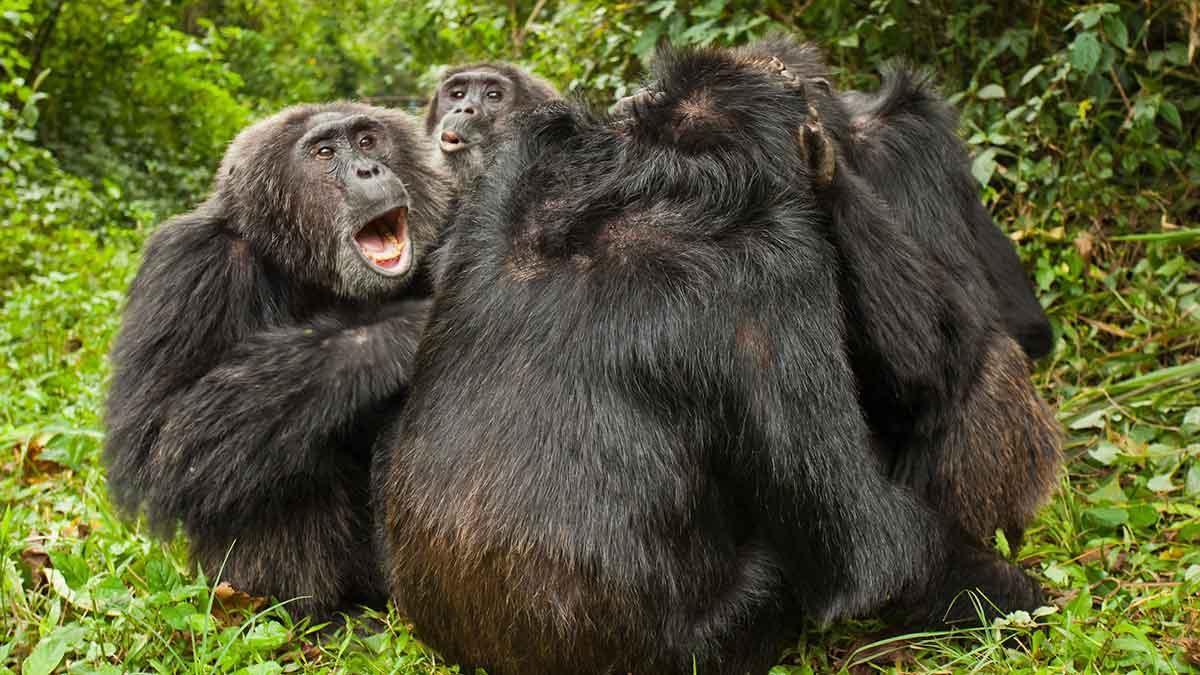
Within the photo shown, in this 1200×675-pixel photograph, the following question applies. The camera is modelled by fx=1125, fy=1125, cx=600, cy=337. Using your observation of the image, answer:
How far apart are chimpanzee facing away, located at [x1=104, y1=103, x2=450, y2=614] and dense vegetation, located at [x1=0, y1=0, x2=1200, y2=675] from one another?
0.24 metres

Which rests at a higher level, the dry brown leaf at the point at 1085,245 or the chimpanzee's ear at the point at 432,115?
the chimpanzee's ear at the point at 432,115

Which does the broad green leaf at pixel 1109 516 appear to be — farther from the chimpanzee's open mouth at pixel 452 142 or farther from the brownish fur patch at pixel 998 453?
the chimpanzee's open mouth at pixel 452 142

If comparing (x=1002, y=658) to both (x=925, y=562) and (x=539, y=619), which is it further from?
(x=539, y=619)

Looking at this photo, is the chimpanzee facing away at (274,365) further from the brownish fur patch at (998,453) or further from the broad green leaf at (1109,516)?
the broad green leaf at (1109,516)

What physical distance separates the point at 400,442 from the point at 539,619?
2.25ft

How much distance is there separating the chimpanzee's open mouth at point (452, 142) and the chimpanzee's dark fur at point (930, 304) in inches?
63.8

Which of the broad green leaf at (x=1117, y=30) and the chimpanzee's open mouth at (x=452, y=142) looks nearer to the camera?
the broad green leaf at (x=1117, y=30)

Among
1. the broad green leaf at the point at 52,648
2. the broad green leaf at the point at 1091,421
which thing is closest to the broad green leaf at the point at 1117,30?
the broad green leaf at the point at 1091,421

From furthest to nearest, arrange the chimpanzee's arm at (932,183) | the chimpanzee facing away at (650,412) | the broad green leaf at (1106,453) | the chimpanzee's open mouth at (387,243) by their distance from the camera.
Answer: the broad green leaf at (1106,453), the chimpanzee's open mouth at (387,243), the chimpanzee's arm at (932,183), the chimpanzee facing away at (650,412)

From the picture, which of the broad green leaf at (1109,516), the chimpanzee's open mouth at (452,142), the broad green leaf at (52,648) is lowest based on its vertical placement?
the broad green leaf at (1109,516)

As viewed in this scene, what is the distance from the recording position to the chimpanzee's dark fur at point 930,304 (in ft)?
10.4

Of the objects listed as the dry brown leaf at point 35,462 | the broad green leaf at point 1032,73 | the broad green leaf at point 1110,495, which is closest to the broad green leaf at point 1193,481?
the broad green leaf at point 1110,495

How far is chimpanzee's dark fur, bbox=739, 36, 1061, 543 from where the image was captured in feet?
10.4

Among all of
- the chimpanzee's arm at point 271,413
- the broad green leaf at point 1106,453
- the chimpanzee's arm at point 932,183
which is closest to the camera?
the chimpanzee's arm at point 271,413
